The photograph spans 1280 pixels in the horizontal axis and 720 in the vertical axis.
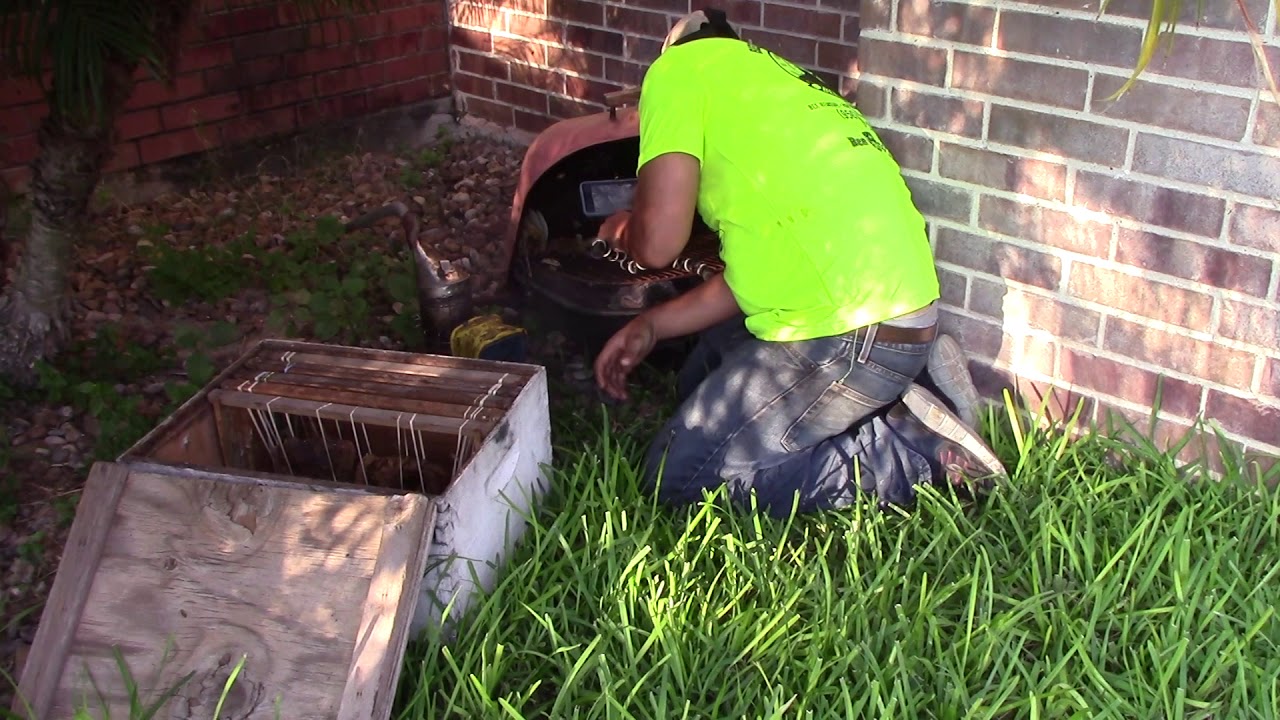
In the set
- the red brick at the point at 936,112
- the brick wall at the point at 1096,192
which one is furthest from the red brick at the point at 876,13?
the red brick at the point at 936,112

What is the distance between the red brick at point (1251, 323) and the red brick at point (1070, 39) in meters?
0.57

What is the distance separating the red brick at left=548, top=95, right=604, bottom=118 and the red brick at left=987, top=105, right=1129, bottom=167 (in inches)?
98.3

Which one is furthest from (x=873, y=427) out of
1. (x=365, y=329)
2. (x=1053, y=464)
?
(x=365, y=329)

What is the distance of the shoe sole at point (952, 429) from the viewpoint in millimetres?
2838

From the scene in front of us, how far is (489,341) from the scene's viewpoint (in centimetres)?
319

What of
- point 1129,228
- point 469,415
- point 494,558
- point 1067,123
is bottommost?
point 494,558

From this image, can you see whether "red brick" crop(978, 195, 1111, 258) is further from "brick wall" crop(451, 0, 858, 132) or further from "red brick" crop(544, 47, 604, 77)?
"red brick" crop(544, 47, 604, 77)

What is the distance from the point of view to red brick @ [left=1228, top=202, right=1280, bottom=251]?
2.56 m

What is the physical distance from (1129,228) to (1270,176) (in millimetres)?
319

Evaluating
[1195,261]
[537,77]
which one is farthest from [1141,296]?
[537,77]

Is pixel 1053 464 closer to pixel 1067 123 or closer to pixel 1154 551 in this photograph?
pixel 1154 551

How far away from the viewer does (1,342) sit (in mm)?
3357

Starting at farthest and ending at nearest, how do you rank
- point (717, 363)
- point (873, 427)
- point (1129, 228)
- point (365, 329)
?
1. point (365, 329)
2. point (717, 363)
3. point (873, 427)
4. point (1129, 228)

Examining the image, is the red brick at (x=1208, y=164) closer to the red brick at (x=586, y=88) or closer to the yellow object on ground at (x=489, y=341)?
the yellow object on ground at (x=489, y=341)
